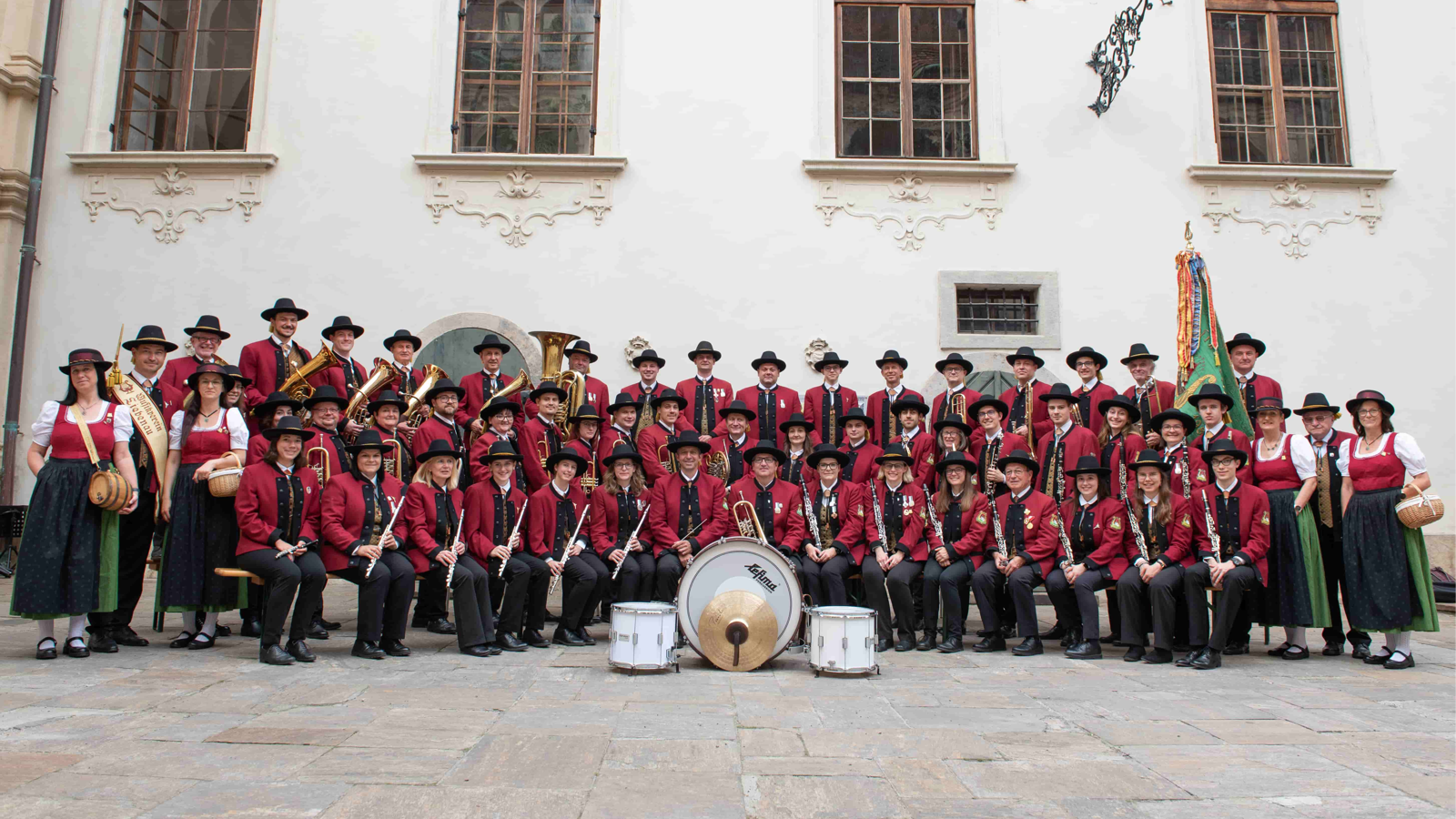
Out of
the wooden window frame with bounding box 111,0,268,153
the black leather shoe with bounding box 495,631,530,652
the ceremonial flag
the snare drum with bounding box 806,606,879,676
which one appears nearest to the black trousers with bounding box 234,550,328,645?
the black leather shoe with bounding box 495,631,530,652

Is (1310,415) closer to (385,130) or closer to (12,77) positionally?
(385,130)

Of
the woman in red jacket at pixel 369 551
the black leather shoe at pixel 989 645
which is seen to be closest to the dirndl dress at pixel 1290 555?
the black leather shoe at pixel 989 645

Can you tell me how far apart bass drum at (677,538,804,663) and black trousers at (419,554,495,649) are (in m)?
1.34

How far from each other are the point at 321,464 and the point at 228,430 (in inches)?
23.1

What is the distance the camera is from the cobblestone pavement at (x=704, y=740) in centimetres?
Result: 341

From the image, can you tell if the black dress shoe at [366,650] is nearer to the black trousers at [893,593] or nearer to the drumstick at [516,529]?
the drumstick at [516,529]

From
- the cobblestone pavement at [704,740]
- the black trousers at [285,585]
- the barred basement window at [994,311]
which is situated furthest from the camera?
the barred basement window at [994,311]

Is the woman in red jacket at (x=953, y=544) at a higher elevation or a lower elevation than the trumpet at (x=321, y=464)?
lower

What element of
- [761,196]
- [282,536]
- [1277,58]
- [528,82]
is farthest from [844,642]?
[1277,58]

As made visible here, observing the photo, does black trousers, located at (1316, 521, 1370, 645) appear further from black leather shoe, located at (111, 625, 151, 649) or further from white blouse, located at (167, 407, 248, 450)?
black leather shoe, located at (111, 625, 151, 649)

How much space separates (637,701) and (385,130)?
8205mm

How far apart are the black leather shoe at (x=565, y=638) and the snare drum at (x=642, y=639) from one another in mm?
1234

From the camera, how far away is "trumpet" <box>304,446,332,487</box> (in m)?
6.79

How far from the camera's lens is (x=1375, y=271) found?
11078mm
